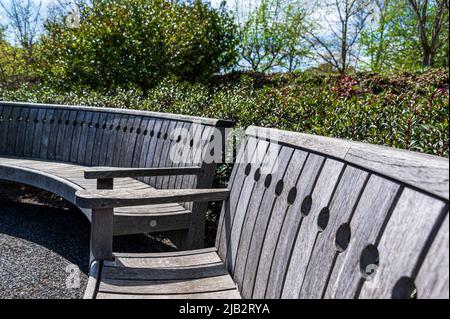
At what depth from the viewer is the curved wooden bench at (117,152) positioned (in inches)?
131

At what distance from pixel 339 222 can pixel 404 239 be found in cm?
33

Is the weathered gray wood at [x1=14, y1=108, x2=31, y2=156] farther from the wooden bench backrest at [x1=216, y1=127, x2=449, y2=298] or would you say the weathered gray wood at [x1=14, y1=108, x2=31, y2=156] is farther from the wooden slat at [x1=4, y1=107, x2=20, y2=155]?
the wooden bench backrest at [x1=216, y1=127, x2=449, y2=298]

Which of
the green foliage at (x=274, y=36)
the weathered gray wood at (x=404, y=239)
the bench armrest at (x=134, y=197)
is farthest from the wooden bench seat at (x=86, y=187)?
the green foliage at (x=274, y=36)

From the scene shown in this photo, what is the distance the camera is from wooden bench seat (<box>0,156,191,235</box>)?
3.22m

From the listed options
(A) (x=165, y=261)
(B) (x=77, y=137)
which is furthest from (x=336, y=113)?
(B) (x=77, y=137)

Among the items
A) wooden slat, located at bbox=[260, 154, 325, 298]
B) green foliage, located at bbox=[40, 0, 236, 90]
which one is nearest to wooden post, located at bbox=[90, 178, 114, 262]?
wooden slat, located at bbox=[260, 154, 325, 298]

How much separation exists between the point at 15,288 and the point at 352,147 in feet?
9.46

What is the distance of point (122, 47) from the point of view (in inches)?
372

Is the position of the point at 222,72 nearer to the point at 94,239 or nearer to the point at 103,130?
the point at 103,130

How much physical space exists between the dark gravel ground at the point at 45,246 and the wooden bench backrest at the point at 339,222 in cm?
177

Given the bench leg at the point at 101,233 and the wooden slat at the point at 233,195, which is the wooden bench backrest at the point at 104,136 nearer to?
the wooden slat at the point at 233,195

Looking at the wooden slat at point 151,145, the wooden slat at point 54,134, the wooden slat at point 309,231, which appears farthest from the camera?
the wooden slat at point 54,134

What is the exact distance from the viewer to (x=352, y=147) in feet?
4.75
